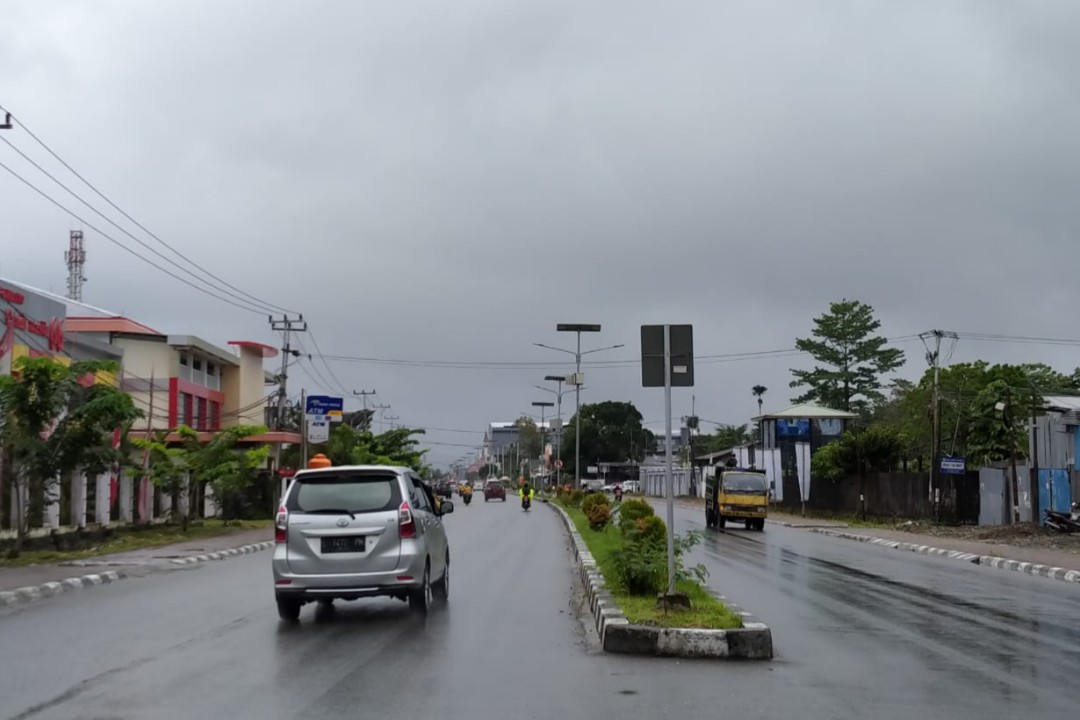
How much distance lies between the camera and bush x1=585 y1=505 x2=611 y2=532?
29.5 meters

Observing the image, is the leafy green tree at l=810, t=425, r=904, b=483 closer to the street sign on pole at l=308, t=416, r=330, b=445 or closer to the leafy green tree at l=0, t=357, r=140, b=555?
the street sign on pole at l=308, t=416, r=330, b=445

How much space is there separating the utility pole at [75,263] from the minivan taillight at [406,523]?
178 ft

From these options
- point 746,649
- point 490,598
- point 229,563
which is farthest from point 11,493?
point 746,649

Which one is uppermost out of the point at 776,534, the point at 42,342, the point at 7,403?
the point at 42,342

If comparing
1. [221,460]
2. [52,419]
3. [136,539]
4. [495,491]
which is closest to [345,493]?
[52,419]

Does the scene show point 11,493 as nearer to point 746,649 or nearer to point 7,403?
point 7,403

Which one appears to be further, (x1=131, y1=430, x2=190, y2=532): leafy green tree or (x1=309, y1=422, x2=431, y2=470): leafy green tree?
(x1=309, y1=422, x2=431, y2=470): leafy green tree

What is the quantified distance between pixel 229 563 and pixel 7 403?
219 inches

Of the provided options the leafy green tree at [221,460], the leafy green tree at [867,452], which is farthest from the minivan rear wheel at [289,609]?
the leafy green tree at [867,452]

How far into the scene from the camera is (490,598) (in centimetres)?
1516

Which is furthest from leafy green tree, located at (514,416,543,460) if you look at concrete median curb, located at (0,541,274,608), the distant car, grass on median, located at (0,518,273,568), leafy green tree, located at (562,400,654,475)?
concrete median curb, located at (0,541,274,608)

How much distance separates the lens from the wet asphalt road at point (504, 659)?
7992mm

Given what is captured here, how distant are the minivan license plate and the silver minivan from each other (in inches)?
0.5

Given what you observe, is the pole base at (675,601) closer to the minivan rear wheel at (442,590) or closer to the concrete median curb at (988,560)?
the minivan rear wheel at (442,590)
